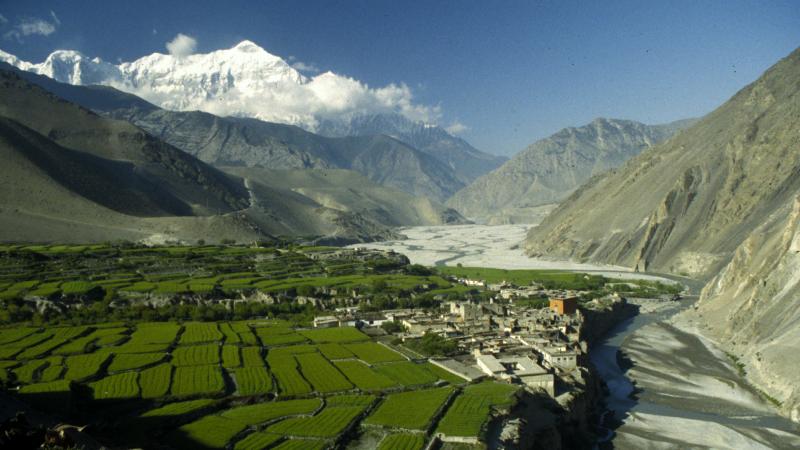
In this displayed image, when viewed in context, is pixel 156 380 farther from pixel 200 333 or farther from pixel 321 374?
pixel 200 333

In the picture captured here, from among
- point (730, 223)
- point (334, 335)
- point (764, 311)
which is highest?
point (730, 223)

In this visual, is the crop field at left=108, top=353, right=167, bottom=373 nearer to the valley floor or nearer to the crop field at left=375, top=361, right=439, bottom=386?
the crop field at left=375, top=361, right=439, bottom=386

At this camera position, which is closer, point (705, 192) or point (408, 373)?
point (408, 373)

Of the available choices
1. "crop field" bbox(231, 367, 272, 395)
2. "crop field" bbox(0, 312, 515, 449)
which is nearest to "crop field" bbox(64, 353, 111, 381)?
"crop field" bbox(0, 312, 515, 449)

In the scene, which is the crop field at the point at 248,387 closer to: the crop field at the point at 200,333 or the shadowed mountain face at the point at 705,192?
the crop field at the point at 200,333

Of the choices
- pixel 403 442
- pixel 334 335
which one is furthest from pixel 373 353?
pixel 403 442
